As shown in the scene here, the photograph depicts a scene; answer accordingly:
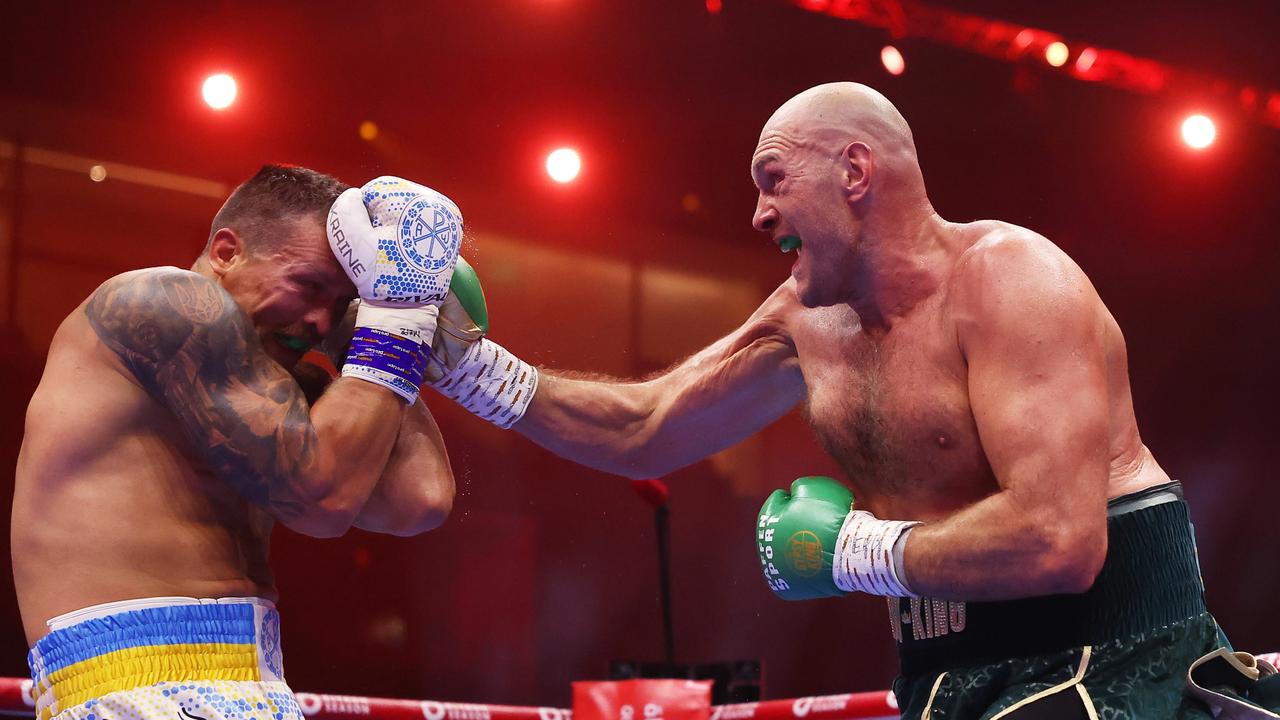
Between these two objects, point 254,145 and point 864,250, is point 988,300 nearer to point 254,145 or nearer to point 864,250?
point 864,250

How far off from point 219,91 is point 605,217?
158 centimetres

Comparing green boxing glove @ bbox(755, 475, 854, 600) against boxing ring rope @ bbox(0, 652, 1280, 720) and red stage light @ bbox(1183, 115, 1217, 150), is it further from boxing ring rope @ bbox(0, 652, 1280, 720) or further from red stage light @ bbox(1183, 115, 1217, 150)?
red stage light @ bbox(1183, 115, 1217, 150)

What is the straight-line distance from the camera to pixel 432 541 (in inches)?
180

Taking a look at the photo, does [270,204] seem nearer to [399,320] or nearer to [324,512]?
[399,320]

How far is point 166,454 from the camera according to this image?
5.65ft

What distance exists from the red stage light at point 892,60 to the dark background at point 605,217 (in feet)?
0.14

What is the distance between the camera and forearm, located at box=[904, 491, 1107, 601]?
1.81 m

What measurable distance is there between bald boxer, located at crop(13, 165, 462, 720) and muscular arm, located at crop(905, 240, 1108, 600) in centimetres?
89

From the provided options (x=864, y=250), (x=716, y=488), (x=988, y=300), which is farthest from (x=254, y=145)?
(x=988, y=300)

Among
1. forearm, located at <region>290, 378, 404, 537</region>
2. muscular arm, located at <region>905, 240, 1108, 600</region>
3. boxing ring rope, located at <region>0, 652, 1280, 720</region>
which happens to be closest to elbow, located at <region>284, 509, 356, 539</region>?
forearm, located at <region>290, 378, 404, 537</region>

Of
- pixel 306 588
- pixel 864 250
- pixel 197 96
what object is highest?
pixel 197 96

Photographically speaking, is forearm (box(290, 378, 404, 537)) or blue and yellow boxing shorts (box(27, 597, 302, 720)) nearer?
blue and yellow boxing shorts (box(27, 597, 302, 720))

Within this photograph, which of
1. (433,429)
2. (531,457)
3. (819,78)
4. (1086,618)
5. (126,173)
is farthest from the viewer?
(819,78)

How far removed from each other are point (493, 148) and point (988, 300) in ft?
10.4
